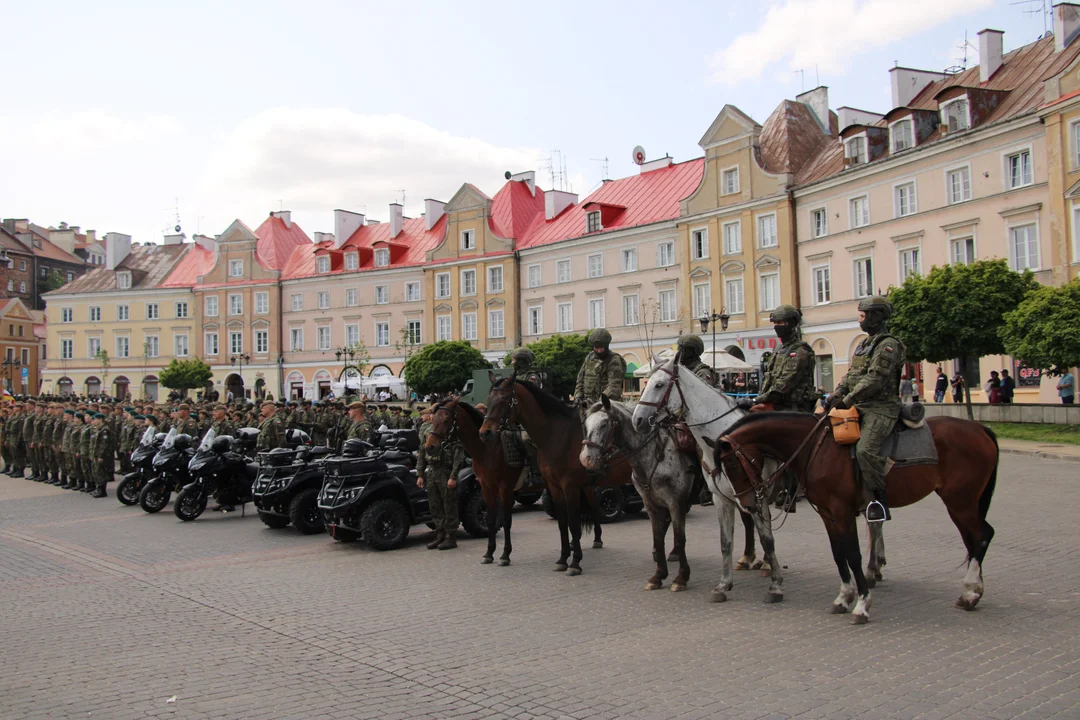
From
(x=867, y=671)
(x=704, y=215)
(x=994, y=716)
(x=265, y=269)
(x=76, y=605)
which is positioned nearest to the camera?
(x=994, y=716)

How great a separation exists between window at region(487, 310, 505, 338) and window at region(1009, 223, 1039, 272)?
109 feet

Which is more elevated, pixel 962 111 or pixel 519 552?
pixel 962 111

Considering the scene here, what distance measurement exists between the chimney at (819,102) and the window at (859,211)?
27.3ft

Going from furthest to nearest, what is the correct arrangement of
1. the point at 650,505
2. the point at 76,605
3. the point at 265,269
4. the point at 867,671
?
the point at 265,269, the point at 650,505, the point at 76,605, the point at 867,671

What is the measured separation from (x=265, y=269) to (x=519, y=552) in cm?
6336

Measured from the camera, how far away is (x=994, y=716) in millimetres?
5062

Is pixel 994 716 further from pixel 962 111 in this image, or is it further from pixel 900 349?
pixel 962 111

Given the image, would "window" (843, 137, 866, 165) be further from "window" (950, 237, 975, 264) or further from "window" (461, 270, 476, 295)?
"window" (461, 270, 476, 295)

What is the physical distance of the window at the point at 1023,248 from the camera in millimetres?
32500

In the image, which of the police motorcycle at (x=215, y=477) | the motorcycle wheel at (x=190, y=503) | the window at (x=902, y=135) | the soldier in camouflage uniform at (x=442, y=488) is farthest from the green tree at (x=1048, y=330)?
the motorcycle wheel at (x=190, y=503)

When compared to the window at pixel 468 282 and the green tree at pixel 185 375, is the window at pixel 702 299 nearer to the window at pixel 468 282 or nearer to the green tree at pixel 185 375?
the window at pixel 468 282

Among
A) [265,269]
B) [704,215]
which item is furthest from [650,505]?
[265,269]

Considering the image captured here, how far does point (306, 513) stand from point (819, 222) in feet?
114

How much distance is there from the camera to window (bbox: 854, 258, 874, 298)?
39500 mm
